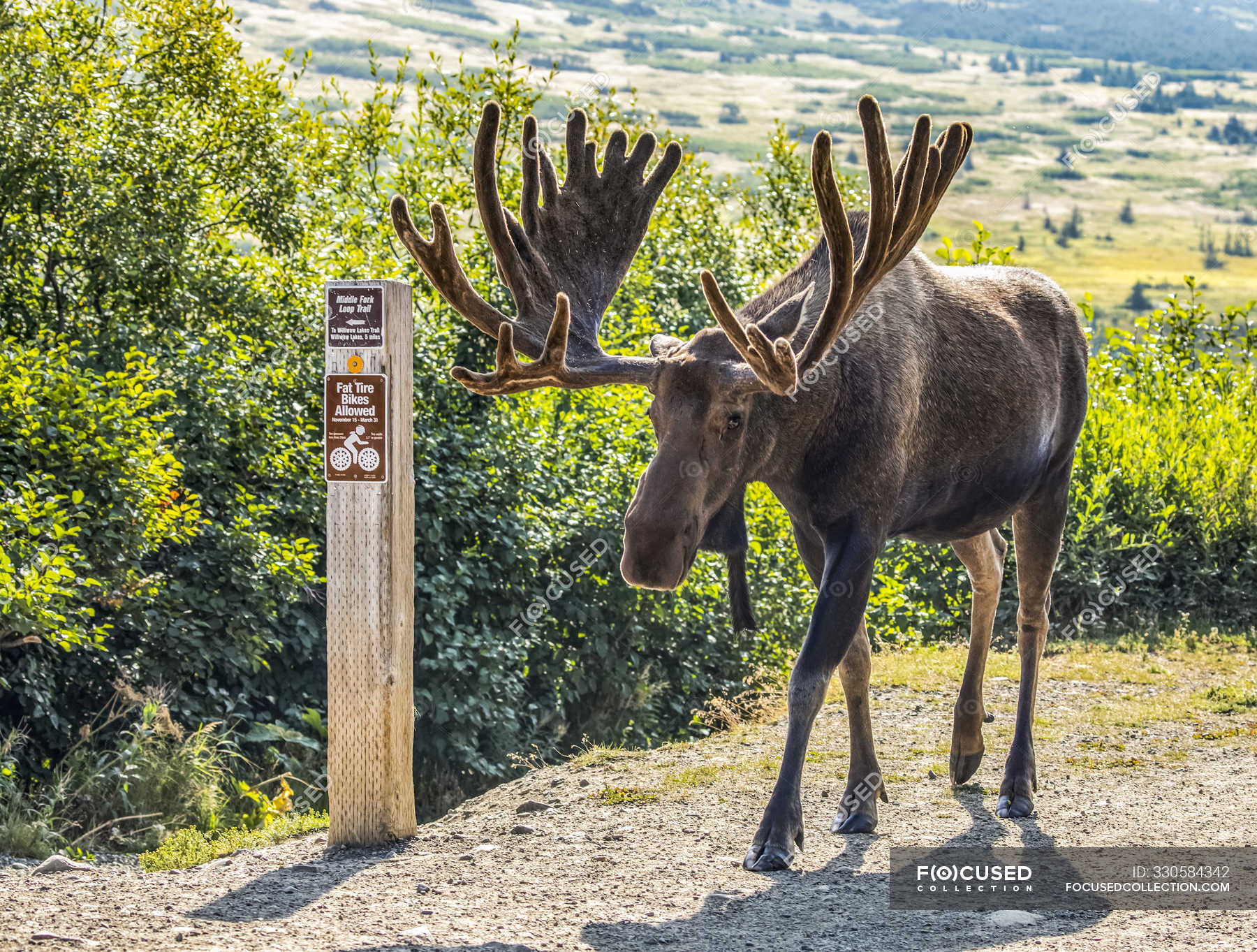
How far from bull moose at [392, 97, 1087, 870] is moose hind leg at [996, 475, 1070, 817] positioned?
0.01 meters

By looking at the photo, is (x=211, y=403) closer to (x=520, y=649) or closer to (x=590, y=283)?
(x=520, y=649)

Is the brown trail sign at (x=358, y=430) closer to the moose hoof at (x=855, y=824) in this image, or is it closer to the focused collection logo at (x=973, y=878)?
the moose hoof at (x=855, y=824)

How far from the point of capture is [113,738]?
790cm

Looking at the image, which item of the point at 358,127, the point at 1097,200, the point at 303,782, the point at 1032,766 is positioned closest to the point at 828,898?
the point at 1032,766

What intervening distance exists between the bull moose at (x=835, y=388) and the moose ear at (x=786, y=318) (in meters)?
0.01

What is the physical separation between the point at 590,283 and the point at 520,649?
348cm

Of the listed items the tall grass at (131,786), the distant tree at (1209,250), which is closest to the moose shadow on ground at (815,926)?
the tall grass at (131,786)

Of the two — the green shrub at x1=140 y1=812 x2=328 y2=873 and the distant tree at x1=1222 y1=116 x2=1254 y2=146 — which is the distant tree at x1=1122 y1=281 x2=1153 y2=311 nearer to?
the distant tree at x1=1222 y1=116 x2=1254 y2=146

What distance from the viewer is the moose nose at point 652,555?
199 inches

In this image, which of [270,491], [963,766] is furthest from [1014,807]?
[270,491]

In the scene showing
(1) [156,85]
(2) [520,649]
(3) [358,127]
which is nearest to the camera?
(2) [520,649]

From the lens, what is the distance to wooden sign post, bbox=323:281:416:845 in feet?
19.5

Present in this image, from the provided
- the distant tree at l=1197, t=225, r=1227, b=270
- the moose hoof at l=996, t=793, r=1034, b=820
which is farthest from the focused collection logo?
the distant tree at l=1197, t=225, r=1227, b=270

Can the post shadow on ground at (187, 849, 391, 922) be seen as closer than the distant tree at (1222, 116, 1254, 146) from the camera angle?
Yes
